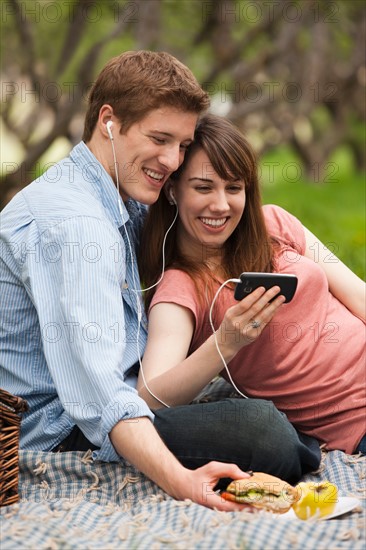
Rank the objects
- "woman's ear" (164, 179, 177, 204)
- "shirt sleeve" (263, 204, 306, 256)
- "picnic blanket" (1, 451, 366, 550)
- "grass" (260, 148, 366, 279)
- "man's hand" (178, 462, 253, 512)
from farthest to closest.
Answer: "grass" (260, 148, 366, 279) → "shirt sleeve" (263, 204, 306, 256) → "woman's ear" (164, 179, 177, 204) → "man's hand" (178, 462, 253, 512) → "picnic blanket" (1, 451, 366, 550)

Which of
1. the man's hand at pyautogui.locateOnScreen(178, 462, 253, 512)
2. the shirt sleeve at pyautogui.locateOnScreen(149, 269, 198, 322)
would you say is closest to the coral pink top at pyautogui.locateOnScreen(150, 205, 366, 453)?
the shirt sleeve at pyautogui.locateOnScreen(149, 269, 198, 322)

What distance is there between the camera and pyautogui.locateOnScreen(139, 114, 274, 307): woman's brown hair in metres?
3.84

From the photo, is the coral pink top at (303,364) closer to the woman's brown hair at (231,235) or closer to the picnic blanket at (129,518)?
the woman's brown hair at (231,235)

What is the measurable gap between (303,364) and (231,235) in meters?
0.66

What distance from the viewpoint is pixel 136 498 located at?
10.8 feet

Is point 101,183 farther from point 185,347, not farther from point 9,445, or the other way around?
point 9,445

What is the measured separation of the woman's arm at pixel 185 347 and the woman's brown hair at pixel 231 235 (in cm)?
24

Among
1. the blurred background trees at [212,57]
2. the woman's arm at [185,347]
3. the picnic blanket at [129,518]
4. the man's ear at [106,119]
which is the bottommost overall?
the picnic blanket at [129,518]

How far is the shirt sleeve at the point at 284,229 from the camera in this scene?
4.15 metres

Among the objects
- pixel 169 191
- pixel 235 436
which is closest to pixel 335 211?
pixel 169 191

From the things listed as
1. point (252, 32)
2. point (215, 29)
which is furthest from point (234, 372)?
point (215, 29)

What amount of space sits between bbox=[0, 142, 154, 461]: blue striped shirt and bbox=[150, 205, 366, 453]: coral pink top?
1.09 feet

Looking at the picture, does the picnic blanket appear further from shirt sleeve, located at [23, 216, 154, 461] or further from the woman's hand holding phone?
the woman's hand holding phone

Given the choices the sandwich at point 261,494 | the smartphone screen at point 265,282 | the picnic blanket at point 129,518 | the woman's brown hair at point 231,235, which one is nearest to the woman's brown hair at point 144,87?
the woman's brown hair at point 231,235
